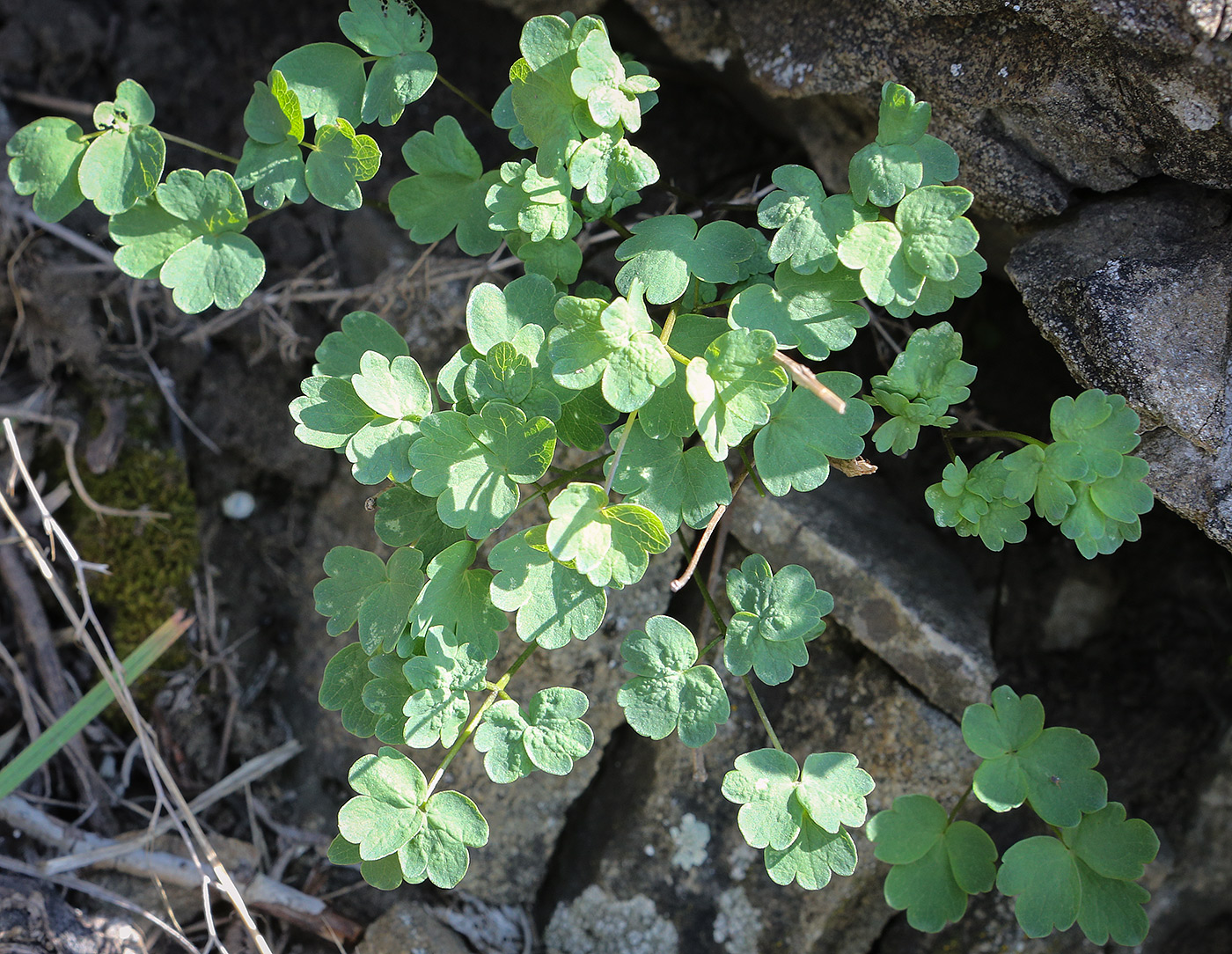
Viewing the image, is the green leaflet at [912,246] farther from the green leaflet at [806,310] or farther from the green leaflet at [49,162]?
the green leaflet at [49,162]

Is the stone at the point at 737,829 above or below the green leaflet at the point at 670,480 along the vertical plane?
below

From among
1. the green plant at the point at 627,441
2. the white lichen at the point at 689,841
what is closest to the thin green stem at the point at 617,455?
the green plant at the point at 627,441

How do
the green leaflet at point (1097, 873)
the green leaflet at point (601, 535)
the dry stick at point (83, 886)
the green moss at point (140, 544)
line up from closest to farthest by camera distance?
the green leaflet at point (601, 535)
the green leaflet at point (1097, 873)
the dry stick at point (83, 886)
the green moss at point (140, 544)

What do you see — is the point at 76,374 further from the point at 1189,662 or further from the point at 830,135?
the point at 1189,662

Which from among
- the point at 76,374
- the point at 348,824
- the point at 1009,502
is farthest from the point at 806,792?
the point at 76,374

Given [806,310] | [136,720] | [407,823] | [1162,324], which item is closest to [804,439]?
[806,310]

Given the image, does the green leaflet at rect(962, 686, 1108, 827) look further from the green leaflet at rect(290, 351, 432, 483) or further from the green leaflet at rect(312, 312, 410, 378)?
the green leaflet at rect(312, 312, 410, 378)

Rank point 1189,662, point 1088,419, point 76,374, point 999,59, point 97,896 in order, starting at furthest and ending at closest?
point 76,374 → point 1189,662 → point 97,896 → point 999,59 → point 1088,419
